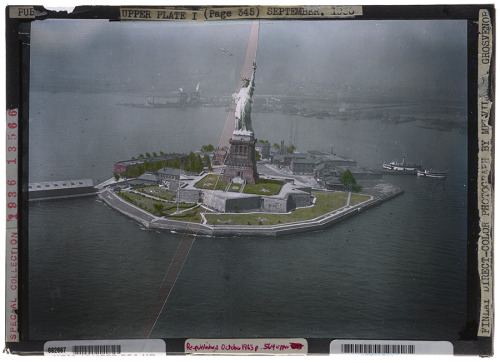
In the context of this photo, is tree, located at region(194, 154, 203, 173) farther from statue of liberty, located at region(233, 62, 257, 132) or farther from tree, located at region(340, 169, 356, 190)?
tree, located at region(340, 169, 356, 190)

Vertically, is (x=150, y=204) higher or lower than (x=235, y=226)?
higher

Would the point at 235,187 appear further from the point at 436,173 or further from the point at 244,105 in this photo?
the point at 436,173

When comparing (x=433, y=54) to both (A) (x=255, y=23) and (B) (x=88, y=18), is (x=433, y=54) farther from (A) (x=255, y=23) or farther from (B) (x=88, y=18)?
(B) (x=88, y=18)

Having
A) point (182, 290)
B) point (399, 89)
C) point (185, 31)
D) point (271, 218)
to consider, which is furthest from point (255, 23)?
point (182, 290)

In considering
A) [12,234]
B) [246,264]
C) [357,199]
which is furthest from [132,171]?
[357,199]

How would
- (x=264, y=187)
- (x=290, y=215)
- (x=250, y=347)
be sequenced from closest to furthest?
(x=250, y=347) < (x=290, y=215) < (x=264, y=187)

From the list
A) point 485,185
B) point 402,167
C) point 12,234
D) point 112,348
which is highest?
point 402,167

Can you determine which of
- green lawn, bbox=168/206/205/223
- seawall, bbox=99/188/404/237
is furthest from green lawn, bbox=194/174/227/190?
seawall, bbox=99/188/404/237
